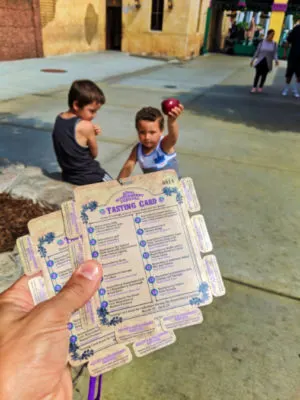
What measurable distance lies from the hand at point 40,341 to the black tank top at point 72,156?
2.20 m

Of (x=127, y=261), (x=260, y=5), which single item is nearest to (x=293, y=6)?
(x=260, y=5)

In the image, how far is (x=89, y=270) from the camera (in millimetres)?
1080

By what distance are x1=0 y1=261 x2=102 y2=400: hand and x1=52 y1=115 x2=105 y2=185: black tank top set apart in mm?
2202

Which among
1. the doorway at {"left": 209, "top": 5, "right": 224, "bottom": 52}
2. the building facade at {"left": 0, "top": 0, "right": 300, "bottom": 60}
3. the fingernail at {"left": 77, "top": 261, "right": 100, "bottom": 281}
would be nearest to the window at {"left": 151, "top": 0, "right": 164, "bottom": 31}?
the building facade at {"left": 0, "top": 0, "right": 300, "bottom": 60}

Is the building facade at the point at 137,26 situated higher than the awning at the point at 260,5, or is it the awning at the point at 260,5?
the awning at the point at 260,5

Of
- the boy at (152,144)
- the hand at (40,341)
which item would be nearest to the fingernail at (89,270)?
the hand at (40,341)

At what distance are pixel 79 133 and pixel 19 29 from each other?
12297mm

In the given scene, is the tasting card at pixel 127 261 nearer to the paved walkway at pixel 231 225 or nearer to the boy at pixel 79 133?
the paved walkway at pixel 231 225

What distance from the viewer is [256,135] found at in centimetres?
614

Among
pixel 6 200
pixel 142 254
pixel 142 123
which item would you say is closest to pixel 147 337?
A: pixel 142 254

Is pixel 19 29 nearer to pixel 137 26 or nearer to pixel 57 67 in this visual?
pixel 57 67

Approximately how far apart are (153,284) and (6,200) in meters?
2.20

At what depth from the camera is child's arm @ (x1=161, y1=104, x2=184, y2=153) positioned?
2213mm

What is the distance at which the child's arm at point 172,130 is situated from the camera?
7.26ft
